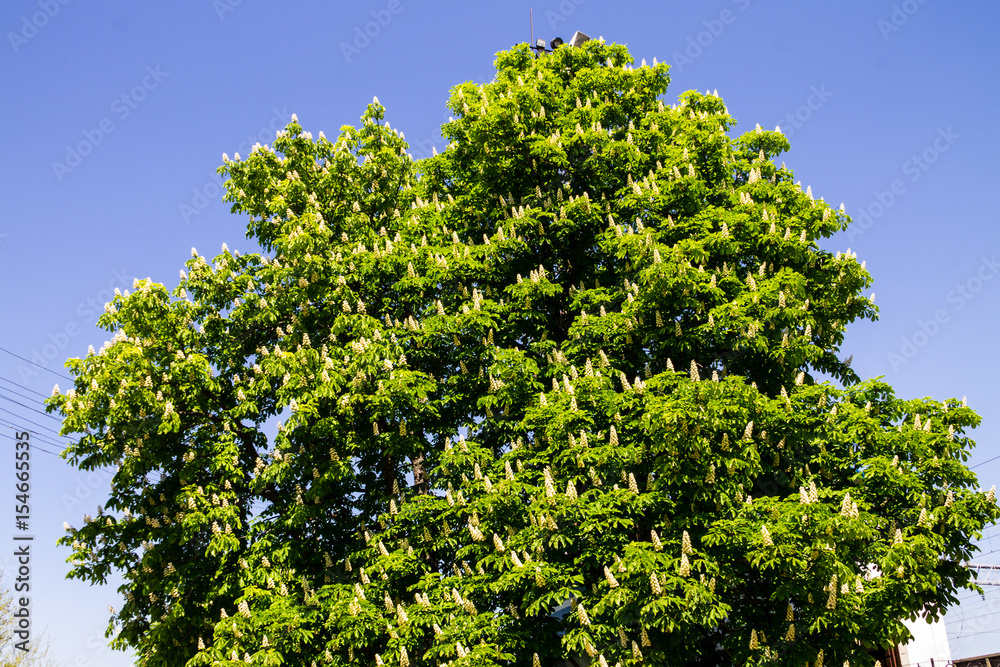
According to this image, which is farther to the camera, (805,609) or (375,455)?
(375,455)

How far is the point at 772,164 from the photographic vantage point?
19469 mm

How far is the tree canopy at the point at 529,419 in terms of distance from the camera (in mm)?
13633

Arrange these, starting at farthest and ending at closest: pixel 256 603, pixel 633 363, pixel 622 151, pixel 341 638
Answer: pixel 622 151
pixel 633 363
pixel 256 603
pixel 341 638

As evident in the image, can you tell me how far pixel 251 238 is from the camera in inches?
816

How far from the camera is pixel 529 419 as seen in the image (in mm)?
15164

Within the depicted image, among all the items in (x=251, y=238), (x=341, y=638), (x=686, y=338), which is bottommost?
(x=341, y=638)

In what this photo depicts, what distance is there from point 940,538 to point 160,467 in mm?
15047

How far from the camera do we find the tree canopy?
13.6 metres

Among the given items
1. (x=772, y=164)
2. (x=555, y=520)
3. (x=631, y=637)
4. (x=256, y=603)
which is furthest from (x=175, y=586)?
(x=772, y=164)

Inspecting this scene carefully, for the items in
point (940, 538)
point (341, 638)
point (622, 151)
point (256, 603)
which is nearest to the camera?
point (940, 538)

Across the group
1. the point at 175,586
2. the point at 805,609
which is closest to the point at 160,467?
the point at 175,586

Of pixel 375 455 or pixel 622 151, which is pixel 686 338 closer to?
pixel 622 151

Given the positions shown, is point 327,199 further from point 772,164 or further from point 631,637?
point 631,637

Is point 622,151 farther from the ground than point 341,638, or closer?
farther from the ground
